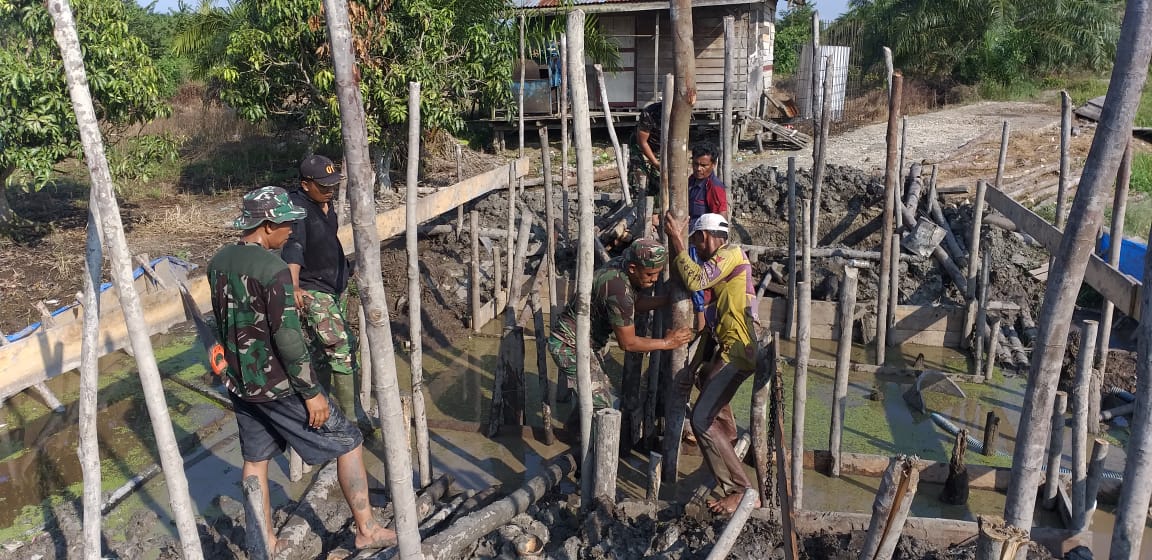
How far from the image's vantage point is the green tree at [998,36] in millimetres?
21109

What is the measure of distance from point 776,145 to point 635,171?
5.45 metres

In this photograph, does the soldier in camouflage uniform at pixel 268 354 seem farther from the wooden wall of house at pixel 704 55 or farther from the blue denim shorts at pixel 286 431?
the wooden wall of house at pixel 704 55

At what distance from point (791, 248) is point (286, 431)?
472cm

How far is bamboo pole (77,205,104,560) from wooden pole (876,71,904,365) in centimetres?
582

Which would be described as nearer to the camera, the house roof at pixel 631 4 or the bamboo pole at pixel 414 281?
the bamboo pole at pixel 414 281

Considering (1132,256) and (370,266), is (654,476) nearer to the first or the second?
(370,266)

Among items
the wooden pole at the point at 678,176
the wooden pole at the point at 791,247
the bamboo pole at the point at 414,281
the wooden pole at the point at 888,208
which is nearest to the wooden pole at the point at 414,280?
the bamboo pole at the point at 414,281

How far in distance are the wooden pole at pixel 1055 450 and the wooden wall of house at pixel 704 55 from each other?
1234 centimetres

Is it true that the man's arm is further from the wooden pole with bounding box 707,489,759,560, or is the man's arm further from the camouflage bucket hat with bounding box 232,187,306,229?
the camouflage bucket hat with bounding box 232,187,306,229

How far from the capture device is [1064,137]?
22.0 feet

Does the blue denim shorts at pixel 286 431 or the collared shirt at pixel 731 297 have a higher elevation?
the collared shirt at pixel 731 297

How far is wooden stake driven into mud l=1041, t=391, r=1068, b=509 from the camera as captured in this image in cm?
444

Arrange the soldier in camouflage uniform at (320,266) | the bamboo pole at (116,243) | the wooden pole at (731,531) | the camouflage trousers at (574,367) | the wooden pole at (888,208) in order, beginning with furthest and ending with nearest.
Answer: the wooden pole at (888,208) < the camouflage trousers at (574,367) < the soldier in camouflage uniform at (320,266) < the wooden pole at (731,531) < the bamboo pole at (116,243)

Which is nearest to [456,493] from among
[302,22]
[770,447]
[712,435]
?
[712,435]
